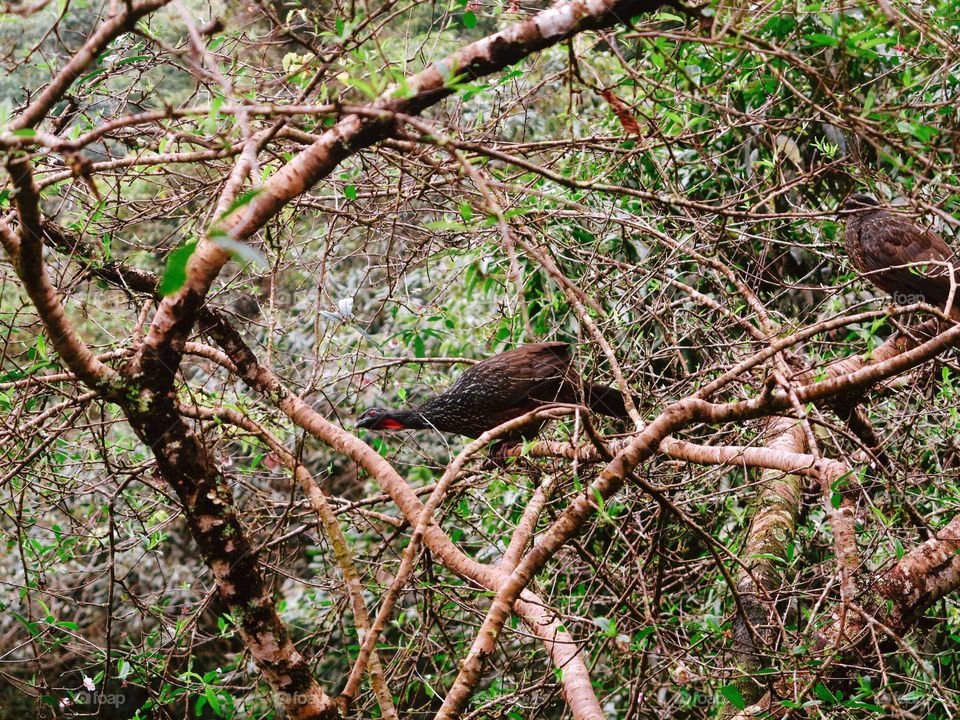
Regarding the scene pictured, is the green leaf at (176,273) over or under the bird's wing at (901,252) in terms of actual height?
under

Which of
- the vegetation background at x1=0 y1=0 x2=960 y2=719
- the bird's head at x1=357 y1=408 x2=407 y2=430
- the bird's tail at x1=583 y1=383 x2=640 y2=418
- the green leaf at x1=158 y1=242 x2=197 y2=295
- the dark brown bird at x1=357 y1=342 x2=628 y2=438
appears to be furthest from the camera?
the dark brown bird at x1=357 y1=342 x2=628 y2=438

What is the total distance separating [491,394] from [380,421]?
0.61m

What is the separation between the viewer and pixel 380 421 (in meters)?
3.98

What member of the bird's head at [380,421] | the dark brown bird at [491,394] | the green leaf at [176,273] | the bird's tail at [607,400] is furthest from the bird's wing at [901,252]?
the green leaf at [176,273]

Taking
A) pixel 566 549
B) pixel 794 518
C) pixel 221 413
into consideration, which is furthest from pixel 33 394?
pixel 794 518

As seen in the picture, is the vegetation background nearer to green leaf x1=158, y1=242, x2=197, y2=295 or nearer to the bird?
green leaf x1=158, y1=242, x2=197, y2=295

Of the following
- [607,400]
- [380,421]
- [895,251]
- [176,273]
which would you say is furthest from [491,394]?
[176,273]

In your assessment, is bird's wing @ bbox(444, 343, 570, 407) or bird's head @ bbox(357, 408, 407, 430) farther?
bird's wing @ bbox(444, 343, 570, 407)

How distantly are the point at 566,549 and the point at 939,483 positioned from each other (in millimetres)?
1812

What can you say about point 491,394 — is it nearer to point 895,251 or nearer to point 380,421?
point 380,421

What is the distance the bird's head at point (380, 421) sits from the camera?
3939mm

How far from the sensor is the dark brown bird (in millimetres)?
4059

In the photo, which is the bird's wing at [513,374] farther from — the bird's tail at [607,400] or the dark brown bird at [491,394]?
the bird's tail at [607,400]

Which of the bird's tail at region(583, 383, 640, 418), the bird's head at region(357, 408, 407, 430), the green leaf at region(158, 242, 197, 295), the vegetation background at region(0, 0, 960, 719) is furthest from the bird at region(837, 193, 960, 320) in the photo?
the green leaf at region(158, 242, 197, 295)
